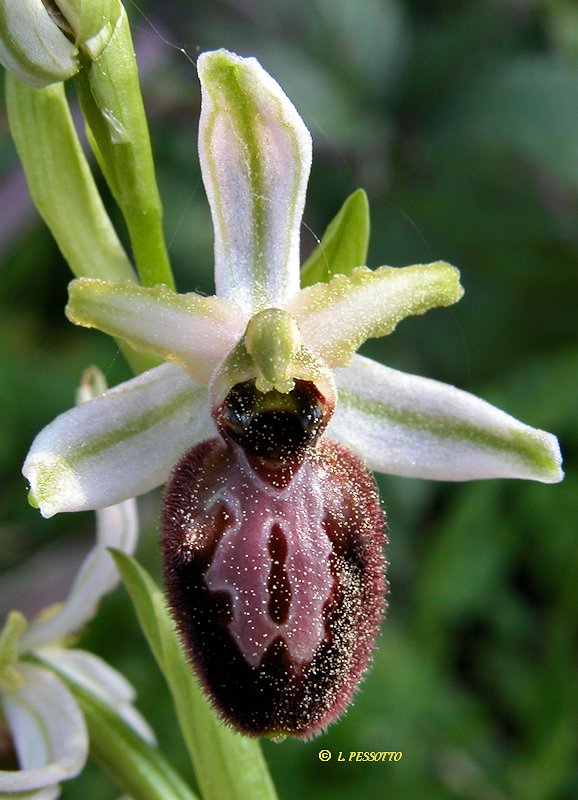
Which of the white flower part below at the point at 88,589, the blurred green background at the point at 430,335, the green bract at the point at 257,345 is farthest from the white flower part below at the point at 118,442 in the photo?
the blurred green background at the point at 430,335

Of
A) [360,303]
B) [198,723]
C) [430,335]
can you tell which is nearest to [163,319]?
[360,303]

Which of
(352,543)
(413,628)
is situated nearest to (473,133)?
(413,628)

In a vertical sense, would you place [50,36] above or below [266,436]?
above

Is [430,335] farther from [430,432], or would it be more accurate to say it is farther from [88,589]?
[430,432]

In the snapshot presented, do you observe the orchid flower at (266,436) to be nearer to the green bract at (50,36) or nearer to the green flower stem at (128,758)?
the green bract at (50,36)

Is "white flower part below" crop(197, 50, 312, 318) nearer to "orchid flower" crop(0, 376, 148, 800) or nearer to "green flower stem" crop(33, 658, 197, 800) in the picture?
"orchid flower" crop(0, 376, 148, 800)

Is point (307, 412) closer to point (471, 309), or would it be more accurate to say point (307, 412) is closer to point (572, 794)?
point (572, 794)
